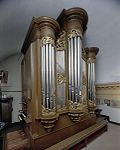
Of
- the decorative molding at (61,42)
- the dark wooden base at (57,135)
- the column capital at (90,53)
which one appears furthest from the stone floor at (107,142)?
the decorative molding at (61,42)

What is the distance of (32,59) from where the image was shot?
239 cm

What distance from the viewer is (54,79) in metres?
2.45

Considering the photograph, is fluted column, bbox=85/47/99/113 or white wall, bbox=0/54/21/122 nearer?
fluted column, bbox=85/47/99/113

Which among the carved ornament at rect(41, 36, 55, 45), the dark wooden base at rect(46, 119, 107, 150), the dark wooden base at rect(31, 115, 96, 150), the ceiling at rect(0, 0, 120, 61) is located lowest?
the dark wooden base at rect(46, 119, 107, 150)

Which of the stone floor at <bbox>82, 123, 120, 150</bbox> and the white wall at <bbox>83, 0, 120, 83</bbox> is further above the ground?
the white wall at <bbox>83, 0, 120, 83</bbox>

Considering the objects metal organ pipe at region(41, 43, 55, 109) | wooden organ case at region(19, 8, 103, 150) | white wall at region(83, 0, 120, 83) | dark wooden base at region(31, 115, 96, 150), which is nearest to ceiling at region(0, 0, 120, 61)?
white wall at region(83, 0, 120, 83)

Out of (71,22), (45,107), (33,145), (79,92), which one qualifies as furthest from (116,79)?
(33,145)

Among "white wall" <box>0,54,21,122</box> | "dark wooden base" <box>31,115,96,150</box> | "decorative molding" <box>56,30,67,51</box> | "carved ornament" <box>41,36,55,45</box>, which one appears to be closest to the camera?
"dark wooden base" <box>31,115,96,150</box>

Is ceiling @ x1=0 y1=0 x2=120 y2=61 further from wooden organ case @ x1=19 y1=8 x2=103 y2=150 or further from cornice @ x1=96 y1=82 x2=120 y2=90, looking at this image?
cornice @ x1=96 y1=82 x2=120 y2=90

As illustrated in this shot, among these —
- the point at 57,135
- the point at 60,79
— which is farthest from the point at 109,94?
the point at 57,135

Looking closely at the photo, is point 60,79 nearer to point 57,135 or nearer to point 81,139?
point 57,135

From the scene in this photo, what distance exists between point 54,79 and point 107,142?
171 cm

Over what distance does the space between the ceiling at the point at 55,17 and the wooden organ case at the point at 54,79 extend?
0.24m

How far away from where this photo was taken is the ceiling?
2.30 m
